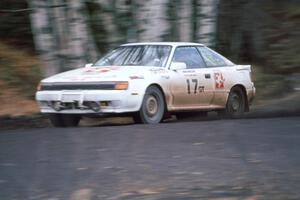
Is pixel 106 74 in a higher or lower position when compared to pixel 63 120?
higher

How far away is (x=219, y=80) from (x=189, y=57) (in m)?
0.71

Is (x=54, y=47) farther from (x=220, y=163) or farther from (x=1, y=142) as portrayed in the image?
(x=220, y=163)

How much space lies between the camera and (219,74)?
1227 centimetres

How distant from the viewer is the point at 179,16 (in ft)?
50.8

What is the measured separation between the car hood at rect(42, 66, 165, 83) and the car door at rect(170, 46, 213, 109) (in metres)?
0.42

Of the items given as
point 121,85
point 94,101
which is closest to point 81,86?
point 94,101

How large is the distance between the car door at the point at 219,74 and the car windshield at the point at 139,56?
0.92 metres

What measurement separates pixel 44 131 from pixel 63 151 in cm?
169

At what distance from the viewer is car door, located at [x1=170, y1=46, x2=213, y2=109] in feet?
37.2

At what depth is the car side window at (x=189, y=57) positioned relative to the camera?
11.7m

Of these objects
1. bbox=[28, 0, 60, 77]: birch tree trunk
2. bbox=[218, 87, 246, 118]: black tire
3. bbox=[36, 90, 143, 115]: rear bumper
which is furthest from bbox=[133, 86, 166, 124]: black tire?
bbox=[28, 0, 60, 77]: birch tree trunk

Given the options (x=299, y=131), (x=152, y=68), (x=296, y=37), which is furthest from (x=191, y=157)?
(x=296, y=37)

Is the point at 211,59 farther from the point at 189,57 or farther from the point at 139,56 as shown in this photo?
the point at 139,56

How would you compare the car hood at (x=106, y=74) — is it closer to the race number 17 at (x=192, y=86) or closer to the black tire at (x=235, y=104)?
the race number 17 at (x=192, y=86)
